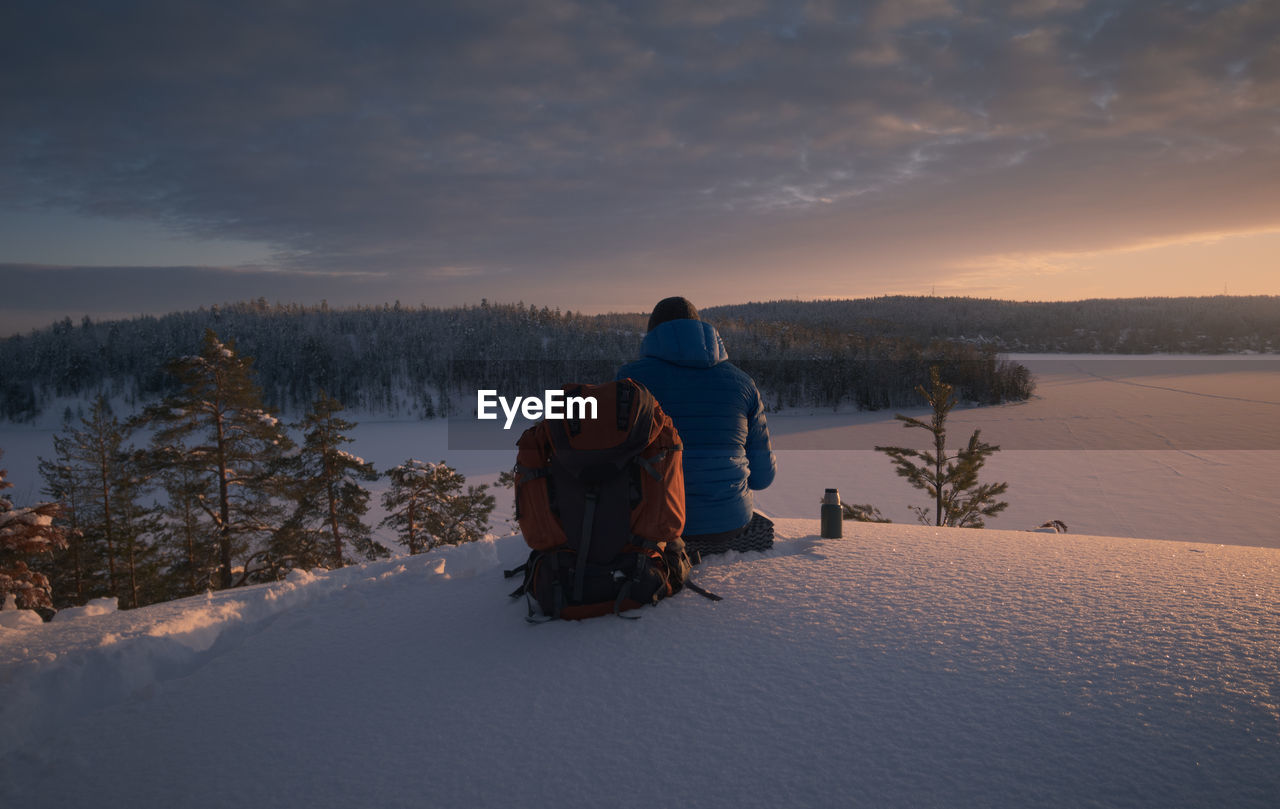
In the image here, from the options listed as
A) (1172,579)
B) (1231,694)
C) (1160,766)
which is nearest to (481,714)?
(1160,766)

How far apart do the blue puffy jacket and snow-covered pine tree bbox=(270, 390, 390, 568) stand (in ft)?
41.5

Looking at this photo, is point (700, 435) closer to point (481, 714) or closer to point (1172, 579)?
point (481, 714)

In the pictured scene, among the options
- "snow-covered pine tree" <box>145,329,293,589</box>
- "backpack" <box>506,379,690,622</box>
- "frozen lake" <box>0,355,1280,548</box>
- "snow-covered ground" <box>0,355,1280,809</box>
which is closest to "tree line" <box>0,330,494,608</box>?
"snow-covered pine tree" <box>145,329,293,589</box>

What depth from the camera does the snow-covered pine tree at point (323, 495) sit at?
46.6 ft

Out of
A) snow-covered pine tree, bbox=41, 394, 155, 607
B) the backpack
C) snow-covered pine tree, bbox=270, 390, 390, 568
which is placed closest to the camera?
the backpack

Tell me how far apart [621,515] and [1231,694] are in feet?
8.22

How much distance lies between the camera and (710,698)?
241 cm

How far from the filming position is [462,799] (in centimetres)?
194

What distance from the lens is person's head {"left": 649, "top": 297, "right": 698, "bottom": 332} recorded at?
3996 millimetres

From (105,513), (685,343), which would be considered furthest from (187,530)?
(685,343)

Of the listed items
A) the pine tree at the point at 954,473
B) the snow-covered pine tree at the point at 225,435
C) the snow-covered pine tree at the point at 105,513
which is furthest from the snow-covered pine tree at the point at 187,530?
the pine tree at the point at 954,473

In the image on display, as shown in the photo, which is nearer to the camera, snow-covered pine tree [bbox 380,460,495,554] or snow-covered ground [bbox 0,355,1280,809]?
snow-covered ground [bbox 0,355,1280,809]

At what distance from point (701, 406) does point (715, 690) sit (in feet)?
5.99

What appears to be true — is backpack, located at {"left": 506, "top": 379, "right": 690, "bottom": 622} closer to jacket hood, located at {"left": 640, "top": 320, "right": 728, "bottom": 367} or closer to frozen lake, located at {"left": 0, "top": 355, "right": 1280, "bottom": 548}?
jacket hood, located at {"left": 640, "top": 320, "right": 728, "bottom": 367}
